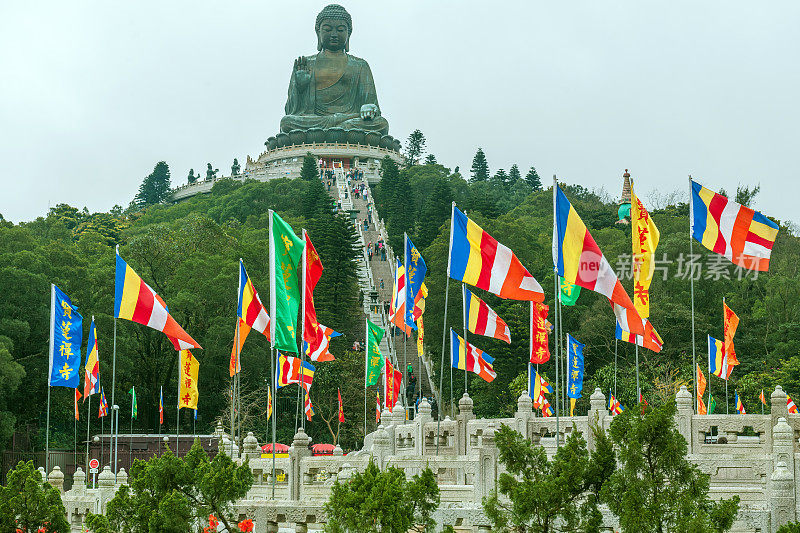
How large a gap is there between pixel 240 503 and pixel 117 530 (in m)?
2.25

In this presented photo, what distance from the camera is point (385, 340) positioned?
47.6 metres

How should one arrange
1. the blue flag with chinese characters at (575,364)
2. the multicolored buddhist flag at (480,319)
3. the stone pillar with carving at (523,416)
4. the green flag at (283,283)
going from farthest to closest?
the blue flag with chinese characters at (575,364)
the multicolored buddhist flag at (480,319)
the stone pillar with carving at (523,416)
the green flag at (283,283)

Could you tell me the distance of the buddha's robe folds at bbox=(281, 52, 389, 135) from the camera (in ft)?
298

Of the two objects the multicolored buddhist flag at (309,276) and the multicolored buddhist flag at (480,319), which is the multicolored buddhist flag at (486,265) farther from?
the multicolored buddhist flag at (480,319)

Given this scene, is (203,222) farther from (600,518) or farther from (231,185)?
(600,518)

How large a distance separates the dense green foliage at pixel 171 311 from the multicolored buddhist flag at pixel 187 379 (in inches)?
373

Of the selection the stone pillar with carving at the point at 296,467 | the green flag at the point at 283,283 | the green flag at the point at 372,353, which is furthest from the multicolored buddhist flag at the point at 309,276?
the green flag at the point at 372,353

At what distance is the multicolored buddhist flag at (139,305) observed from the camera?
22.6 metres

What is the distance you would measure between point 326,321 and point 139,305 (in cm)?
2687

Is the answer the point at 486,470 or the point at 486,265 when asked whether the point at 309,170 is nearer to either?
the point at 486,265

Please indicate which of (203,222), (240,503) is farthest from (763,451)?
(203,222)

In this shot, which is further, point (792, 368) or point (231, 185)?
point (231, 185)

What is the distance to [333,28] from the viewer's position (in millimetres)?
91312

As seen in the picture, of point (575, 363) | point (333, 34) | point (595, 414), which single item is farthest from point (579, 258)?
point (333, 34)
